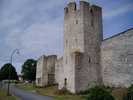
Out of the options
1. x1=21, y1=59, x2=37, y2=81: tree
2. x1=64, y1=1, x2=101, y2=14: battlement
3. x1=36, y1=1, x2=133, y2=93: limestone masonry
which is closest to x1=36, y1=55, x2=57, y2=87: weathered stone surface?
x1=36, y1=1, x2=133, y2=93: limestone masonry

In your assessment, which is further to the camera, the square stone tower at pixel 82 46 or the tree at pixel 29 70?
the tree at pixel 29 70

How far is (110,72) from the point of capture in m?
30.6

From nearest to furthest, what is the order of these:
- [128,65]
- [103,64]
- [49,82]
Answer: [128,65], [103,64], [49,82]

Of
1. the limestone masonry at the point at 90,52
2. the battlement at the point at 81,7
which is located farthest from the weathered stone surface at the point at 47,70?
the battlement at the point at 81,7

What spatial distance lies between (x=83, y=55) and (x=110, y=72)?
16.0ft

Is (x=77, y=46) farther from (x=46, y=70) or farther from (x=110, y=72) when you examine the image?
(x=46, y=70)

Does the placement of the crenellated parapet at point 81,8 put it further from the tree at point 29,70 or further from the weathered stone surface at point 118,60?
the tree at point 29,70

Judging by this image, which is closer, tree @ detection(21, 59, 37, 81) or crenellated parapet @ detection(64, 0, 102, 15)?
crenellated parapet @ detection(64, 0, 102, 15)

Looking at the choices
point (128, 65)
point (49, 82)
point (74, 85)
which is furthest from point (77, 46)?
point (49, 82)

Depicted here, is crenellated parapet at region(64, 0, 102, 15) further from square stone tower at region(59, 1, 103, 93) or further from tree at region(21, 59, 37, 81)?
tree at region(21, 59, 37, 81)

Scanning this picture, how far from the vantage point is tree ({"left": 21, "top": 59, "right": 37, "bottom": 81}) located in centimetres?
7650

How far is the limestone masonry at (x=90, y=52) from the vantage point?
28.5 meters

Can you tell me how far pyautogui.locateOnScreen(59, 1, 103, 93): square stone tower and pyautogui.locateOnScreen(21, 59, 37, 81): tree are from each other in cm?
4370

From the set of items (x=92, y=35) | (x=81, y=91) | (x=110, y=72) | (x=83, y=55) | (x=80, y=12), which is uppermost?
(x=80, y=12)
